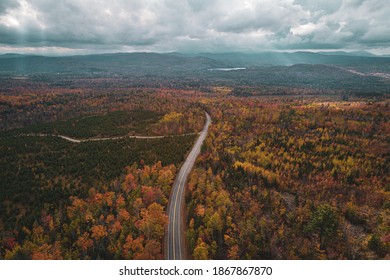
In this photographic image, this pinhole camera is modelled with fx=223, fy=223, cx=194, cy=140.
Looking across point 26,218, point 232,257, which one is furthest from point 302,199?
point 26,218

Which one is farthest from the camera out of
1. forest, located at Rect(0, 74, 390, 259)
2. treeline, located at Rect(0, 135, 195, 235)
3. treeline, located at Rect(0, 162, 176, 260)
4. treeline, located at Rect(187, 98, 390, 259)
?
treeline, located at Rect(0, 135, 195, 235)

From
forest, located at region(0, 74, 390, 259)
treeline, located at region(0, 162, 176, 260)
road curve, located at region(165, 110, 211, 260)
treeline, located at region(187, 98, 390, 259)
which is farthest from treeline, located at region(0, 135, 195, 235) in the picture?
treeline, located at region(187, 98, 390, 259)

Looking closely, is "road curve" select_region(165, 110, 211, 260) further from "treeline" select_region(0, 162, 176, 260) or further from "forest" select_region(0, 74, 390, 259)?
"treeline" select_region(0, 162, 176, 260)

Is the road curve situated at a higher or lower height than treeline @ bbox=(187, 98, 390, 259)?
lower

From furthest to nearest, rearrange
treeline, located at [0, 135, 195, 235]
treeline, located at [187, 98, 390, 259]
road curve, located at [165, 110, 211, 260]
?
treeline, located at [0, 135, 195, 235]
road curve, located at [165, 110, 211, 260]
treeline, located at [187, 98, 390, 259]

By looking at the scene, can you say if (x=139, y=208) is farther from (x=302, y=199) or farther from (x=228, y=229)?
(x=302, y=199)

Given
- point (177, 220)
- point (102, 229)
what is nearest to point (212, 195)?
point (177, 220)

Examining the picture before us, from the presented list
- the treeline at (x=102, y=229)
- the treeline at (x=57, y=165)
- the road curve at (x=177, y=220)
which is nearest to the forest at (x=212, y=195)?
the treeline at (x=102, y=229)
